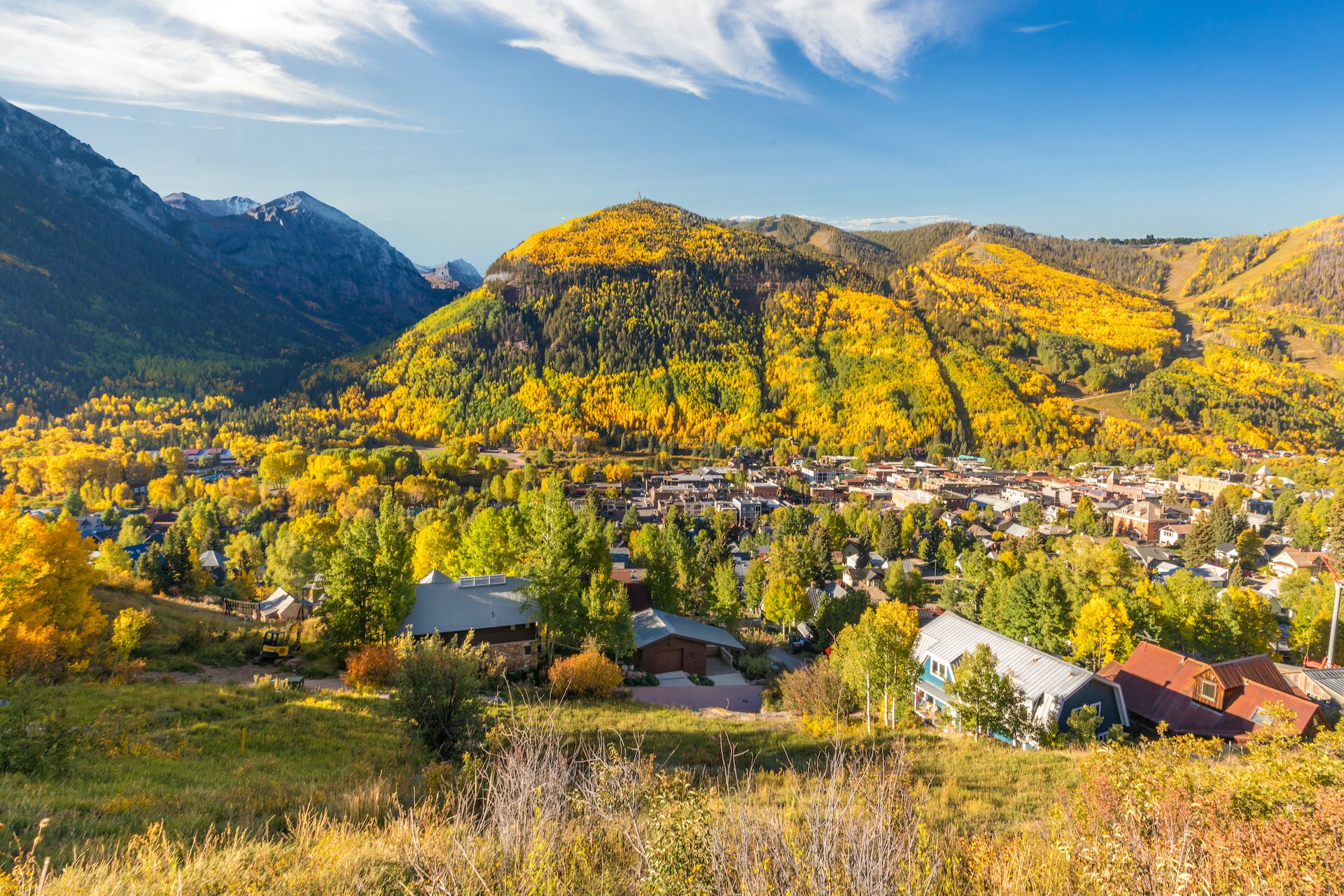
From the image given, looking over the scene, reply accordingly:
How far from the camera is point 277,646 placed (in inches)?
760

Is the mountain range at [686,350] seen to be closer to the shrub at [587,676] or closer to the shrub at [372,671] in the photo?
the shrub at [587,676]

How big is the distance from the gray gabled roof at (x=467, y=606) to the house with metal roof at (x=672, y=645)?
5185mm

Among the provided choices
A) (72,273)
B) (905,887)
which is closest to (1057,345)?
(905,887)

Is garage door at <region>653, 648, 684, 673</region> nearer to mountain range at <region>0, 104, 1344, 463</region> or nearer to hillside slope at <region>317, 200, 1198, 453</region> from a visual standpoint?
mountain range at <region>0, 104, 1344, 463</region>

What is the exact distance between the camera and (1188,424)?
12094 centimetres

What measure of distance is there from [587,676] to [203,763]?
397 inches

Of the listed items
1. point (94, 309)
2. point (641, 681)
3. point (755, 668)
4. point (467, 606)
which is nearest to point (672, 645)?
point (641, 681)

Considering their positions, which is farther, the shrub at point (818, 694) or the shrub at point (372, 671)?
the shrub at point (818, 694)

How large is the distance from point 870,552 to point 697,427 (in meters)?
59.8

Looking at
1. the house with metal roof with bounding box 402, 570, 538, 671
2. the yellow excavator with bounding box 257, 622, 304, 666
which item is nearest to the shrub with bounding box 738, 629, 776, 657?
the house with metal roof with bounding box 402, 570, 538, 671

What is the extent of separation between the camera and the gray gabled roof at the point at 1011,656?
1947 cm

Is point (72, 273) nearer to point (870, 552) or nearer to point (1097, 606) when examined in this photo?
point (870, 552)

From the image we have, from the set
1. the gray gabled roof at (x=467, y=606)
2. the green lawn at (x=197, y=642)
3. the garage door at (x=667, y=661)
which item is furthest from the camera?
the garage door at (x=667, y=661)

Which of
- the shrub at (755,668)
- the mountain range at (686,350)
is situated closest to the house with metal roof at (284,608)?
the shrub at (755,668)
